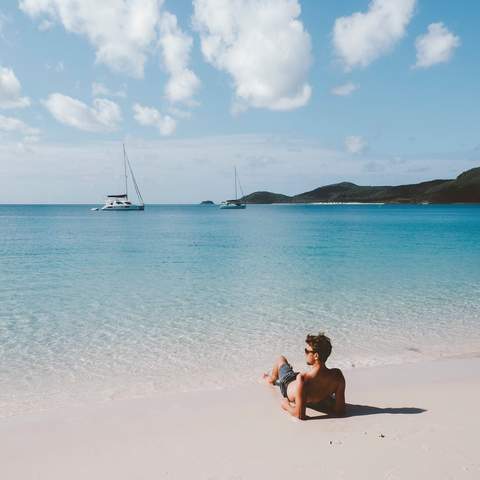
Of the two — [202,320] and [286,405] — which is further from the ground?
[286,405]

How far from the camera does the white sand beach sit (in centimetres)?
533

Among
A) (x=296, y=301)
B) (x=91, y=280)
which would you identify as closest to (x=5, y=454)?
(x=296, y=301)

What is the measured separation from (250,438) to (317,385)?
4.78 feet

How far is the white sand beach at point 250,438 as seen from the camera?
17.5ft

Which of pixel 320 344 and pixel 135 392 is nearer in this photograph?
pixel 320 344

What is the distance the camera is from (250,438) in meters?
6.14

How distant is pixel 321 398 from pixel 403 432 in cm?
134

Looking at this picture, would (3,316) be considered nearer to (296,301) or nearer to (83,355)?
(83,355)

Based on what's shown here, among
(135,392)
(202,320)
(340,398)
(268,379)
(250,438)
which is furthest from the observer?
(202,320)

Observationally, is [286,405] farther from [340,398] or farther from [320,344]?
[320,344]

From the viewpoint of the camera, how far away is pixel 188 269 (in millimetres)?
26359

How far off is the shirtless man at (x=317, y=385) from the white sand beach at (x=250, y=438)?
23 cm

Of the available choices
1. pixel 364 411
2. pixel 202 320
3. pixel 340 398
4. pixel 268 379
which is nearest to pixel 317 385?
pixel 340 398

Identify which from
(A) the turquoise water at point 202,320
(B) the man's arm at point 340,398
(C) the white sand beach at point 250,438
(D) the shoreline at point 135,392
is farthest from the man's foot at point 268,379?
(B) the man's arm at point 340,398
